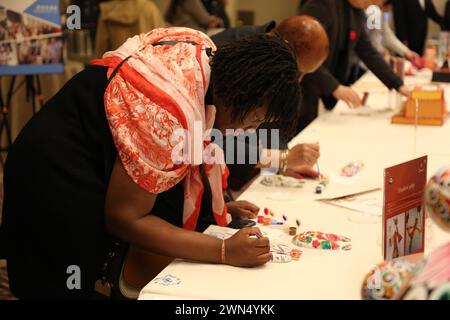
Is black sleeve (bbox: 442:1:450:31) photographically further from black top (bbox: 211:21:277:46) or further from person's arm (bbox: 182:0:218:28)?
black top (bbox: 211:21:277:46)

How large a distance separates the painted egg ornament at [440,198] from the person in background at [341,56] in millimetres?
2044

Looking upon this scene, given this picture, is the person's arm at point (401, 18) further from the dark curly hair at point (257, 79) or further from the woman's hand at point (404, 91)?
the dark curly hair at point (257, 79)

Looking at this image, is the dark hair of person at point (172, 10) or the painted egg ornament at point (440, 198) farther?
the dark hair of person at point (172, 10)

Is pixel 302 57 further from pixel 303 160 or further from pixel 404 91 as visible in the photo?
pixel 404 91

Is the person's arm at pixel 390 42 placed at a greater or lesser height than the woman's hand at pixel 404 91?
greater

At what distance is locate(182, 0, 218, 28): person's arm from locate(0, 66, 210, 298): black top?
3.67 metres

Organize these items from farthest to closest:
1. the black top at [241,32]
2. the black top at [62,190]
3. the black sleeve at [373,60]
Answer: the black sleeve at [373,60], the black top at [241,32], the black top at [62,190]

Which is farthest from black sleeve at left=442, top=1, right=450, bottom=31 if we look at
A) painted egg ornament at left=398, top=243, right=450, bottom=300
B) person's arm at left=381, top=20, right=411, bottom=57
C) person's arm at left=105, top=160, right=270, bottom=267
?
painted egg ornament at left=398, top=243, right=450, bottom=300

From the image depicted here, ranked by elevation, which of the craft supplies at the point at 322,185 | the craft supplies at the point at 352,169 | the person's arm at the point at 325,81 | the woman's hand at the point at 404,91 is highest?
the person's arm at the point at 325,81

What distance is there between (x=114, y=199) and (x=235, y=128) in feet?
1.09

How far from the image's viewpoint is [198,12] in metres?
5.21

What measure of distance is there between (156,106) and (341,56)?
2.44 meters

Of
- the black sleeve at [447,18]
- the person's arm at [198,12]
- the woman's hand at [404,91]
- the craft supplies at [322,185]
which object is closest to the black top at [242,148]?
the craft supplies at [322,185]

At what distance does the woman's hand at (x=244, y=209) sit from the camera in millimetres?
1921
